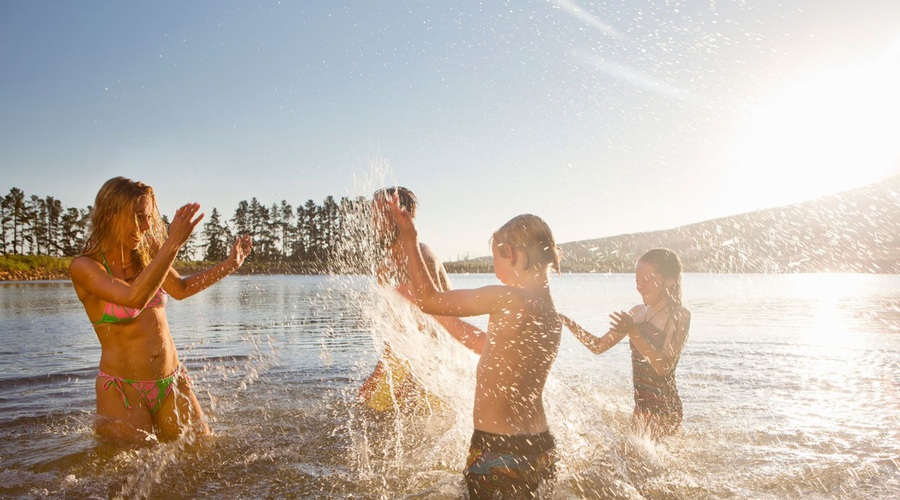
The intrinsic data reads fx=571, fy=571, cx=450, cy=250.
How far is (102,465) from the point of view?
4.42 meters

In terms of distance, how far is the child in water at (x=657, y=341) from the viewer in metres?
4.79

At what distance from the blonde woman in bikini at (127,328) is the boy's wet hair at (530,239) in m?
2.38

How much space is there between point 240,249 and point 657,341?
388 centimetres

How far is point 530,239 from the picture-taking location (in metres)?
3.64

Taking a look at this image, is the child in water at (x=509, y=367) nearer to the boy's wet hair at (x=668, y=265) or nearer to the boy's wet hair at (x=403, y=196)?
the boy's wet hair at (x=668, y=265)

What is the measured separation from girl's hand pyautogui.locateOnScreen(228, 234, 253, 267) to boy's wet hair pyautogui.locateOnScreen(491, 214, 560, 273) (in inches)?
108

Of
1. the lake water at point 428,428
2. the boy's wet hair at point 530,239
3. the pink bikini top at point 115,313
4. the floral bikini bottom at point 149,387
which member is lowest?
the lake water at point 428,428

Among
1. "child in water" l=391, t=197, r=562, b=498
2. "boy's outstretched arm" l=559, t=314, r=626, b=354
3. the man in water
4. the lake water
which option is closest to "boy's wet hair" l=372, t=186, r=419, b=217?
the man in water

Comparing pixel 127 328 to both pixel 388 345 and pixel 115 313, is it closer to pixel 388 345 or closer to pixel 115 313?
pixel 115 313

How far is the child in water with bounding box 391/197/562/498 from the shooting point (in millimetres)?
3371

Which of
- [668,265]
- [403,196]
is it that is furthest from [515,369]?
[403,196]

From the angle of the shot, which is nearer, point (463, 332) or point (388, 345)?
point (463, 332)

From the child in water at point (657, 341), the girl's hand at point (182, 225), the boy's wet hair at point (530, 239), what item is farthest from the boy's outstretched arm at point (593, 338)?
the girl's hand at point (182, 225)

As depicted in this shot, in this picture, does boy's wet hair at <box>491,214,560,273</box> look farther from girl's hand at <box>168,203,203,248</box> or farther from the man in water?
girl's hand at <box>168,203,203,248</box>
